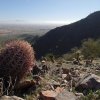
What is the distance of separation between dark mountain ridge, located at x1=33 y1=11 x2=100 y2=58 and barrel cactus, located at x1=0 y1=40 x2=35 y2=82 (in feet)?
283

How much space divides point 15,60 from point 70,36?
98.3 m

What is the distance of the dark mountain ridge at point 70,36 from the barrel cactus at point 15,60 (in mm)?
86316

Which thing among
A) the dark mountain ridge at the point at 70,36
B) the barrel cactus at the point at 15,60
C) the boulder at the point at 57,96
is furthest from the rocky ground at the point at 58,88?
the dark mountain ridge at the point at 70,36

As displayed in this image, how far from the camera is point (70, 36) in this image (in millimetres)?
104500

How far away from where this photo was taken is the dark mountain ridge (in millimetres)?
97781

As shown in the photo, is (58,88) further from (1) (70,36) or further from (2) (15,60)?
(1) (70,36)

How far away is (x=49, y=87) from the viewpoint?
7.59m

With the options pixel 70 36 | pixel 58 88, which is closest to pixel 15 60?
pixel 58 88

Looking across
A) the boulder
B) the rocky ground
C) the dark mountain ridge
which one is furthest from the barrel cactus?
the dark mountain ridge

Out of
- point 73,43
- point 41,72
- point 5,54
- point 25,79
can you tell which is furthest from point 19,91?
point 73,43

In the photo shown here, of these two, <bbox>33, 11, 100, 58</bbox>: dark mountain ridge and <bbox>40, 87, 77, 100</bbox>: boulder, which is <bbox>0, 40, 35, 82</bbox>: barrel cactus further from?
<bbox>33, 11, 100, 58</bbox>: dark mountain ridge

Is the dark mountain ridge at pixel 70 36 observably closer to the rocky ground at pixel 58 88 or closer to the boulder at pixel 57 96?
the rocky ground at pixel 58 88

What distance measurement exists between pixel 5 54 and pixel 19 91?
1005 mm

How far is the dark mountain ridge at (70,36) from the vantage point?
9778cm
